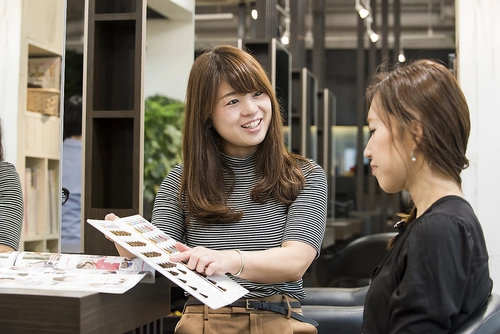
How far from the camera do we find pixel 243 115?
1916mm

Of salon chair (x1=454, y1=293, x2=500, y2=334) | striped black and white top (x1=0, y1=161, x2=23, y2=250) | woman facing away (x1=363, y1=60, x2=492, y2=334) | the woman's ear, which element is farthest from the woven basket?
salon chair (x1=454, y1=293, x2=500, y2=334)

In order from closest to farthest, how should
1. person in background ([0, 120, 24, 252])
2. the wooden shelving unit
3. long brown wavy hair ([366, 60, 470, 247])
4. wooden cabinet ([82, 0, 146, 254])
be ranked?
long brown wavy hair ([366, 60, 470, 247])
person in background ([0, 120, 24, 252])
wooden cabinet ([82, 0, 146, 254])
the wooden shelving unit

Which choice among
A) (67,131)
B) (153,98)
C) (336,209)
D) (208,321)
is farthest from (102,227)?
(336,209)

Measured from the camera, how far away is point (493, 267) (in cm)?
311

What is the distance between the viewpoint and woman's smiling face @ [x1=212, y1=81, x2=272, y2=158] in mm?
1919

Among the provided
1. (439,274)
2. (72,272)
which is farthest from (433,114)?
(72,272)

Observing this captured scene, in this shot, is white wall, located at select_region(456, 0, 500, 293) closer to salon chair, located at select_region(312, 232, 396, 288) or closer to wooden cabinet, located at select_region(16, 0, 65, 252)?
salon chair, located at select_region(312, 232, 396, 288)

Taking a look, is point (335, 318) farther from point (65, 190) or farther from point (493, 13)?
point (493, 13)

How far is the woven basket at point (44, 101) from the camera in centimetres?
287

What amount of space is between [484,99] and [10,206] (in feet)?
6.95

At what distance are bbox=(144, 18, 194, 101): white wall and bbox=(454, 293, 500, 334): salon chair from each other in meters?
2.24

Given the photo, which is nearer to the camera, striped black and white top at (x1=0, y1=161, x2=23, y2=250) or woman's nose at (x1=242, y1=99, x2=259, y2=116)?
woman's nose at (x1=242, y1=99, x2=259, y2=116)

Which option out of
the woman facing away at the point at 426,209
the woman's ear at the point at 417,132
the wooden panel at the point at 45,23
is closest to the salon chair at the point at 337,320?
the woman facing away at the point at 426,209

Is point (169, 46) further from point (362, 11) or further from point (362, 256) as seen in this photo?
point (362, 11)
